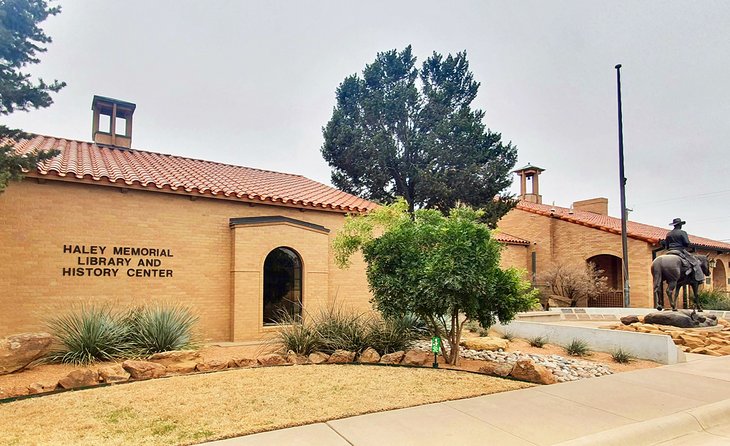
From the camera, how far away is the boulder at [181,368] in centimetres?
831

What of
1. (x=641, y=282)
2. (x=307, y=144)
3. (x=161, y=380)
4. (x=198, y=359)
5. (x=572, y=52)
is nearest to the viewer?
(x=161, y=380)

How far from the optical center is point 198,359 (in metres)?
9.02

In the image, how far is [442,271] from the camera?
8562 millimetres

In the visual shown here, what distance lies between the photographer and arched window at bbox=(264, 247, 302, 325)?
45.6ft

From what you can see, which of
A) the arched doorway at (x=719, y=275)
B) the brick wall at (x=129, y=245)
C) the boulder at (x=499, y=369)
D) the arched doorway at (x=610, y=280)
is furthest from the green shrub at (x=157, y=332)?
the arched doorway at (x=719, y=275)

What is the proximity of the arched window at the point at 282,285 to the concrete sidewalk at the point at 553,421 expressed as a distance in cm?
830

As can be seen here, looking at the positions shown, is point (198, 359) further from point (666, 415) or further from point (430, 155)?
point (430, 155)

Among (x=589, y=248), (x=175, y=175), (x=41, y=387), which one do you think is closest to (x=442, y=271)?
(x=41, y=387)

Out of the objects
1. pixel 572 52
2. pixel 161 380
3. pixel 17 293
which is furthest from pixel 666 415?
pixel 572 52

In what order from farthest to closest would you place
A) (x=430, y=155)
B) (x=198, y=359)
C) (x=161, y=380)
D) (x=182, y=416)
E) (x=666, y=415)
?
1. (x=430, y=155)
2. (x=198, y=359)
3. (x=161, y=380)
4. (x=666, y=415)
5. (x=182, y=416)

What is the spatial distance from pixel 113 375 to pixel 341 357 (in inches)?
161

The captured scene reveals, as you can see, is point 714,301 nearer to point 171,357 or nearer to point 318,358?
point 318,358

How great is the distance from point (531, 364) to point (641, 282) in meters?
17.7

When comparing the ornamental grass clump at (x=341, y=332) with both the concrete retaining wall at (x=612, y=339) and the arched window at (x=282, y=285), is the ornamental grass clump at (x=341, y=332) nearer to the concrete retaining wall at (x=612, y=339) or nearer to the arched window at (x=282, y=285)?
the arched window at (x=282, y=285)
